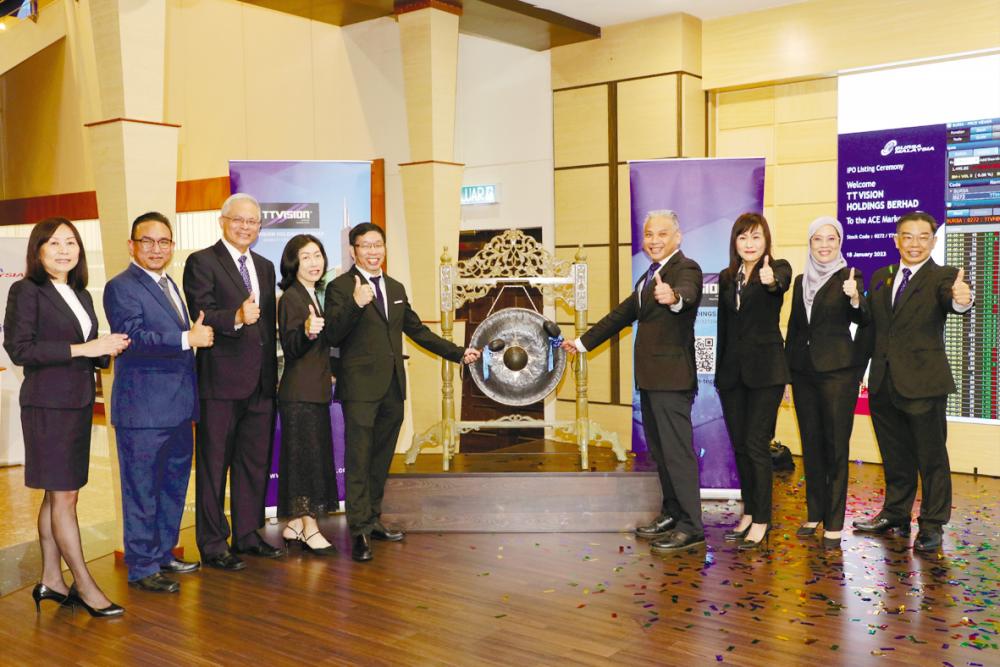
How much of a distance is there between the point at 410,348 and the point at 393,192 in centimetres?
173

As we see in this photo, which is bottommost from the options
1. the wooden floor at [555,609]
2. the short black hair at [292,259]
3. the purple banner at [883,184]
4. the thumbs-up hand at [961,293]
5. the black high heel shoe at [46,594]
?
the wooden floor at [555,609]

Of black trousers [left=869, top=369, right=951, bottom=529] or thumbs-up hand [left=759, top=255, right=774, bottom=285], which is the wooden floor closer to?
black trousers [left=869, top=369, right=951, bottom=529]

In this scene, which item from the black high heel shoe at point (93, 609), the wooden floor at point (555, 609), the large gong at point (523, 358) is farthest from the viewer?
the large gong at point (523, 358)

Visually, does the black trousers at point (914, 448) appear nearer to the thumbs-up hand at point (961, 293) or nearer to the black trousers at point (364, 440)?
the thumbs-up hand at point (961, 293)

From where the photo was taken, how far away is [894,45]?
6.02m

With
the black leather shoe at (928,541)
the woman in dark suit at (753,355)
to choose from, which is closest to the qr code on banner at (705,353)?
the woman in dark suit at (753,355)

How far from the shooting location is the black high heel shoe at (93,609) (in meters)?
3.71

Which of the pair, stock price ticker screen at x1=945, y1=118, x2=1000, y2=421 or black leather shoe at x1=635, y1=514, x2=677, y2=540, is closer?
black leather shoe at x1=635, y1=514, x2=677, y2=540

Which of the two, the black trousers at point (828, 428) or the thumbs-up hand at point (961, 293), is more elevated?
the thumbs-up hand at point (961, 293)

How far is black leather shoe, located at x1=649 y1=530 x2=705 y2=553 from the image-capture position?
4500 mm

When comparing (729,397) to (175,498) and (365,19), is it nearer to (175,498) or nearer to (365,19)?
(175,498)

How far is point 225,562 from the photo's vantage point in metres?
4.33

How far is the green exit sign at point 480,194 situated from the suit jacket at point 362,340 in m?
2.76

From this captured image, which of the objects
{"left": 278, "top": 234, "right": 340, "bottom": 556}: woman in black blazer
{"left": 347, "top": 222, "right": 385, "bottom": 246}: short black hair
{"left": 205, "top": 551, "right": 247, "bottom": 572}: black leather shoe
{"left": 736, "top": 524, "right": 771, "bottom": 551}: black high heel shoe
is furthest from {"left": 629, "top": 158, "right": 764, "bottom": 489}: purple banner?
{"left": 205, "top": 551, "right": 247, "bottom": 572}: black leather shoe
